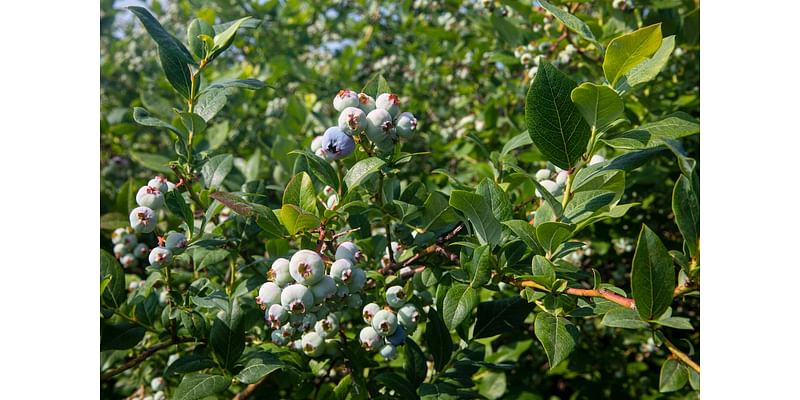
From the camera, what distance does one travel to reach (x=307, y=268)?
0.86m

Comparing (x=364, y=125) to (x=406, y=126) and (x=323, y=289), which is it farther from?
(x=323, y=289)

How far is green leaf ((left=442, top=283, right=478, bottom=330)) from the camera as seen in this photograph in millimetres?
912

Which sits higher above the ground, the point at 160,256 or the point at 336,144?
the point at 336,144

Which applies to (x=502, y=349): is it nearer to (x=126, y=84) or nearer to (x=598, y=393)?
(x=598, y=393)

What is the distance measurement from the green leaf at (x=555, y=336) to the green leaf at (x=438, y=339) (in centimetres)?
29

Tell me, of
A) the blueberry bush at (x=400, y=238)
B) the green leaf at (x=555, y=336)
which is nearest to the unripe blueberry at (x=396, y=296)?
the blueberry bush at (x=400, y=238)

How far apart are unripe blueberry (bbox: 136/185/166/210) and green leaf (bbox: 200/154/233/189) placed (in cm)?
20

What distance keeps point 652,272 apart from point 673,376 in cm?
21

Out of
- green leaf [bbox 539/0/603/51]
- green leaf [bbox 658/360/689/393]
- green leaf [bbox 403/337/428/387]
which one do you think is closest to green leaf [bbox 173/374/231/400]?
green leaf [bbox 403/337/428/387]

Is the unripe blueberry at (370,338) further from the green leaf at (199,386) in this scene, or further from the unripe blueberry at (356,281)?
the green leaf at (199,386)

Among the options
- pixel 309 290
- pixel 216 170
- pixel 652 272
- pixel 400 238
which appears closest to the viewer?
pixel 652 272

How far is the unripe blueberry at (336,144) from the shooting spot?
0.90 metres

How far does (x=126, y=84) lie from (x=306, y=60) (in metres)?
1.19

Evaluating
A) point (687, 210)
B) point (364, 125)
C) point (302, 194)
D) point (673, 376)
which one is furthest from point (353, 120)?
point (673, 376)
